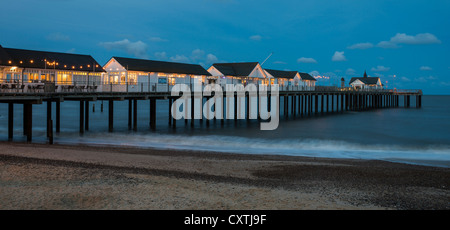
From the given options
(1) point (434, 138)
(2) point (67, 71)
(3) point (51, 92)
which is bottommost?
(1) point (434, 138)

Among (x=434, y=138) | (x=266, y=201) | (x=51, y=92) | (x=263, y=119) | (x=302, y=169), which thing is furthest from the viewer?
(x=263, y=119)

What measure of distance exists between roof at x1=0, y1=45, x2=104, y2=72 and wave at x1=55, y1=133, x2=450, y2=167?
10.7m

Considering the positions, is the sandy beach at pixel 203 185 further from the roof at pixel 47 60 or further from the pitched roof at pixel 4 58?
the roof at pixel 47 60

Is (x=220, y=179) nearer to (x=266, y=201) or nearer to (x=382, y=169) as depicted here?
(x=266, y=201)

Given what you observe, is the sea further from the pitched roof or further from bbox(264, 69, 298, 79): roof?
bbox(264, 69, 298, 79): roof

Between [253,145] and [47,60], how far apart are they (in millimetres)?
21100

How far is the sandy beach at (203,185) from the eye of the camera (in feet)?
25.9

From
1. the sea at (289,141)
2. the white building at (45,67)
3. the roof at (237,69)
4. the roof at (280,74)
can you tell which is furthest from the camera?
the roof at (280,74)

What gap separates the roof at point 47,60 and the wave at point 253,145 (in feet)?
35.1

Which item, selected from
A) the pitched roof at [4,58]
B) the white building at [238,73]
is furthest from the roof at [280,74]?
the pitched roof at [4,58]
